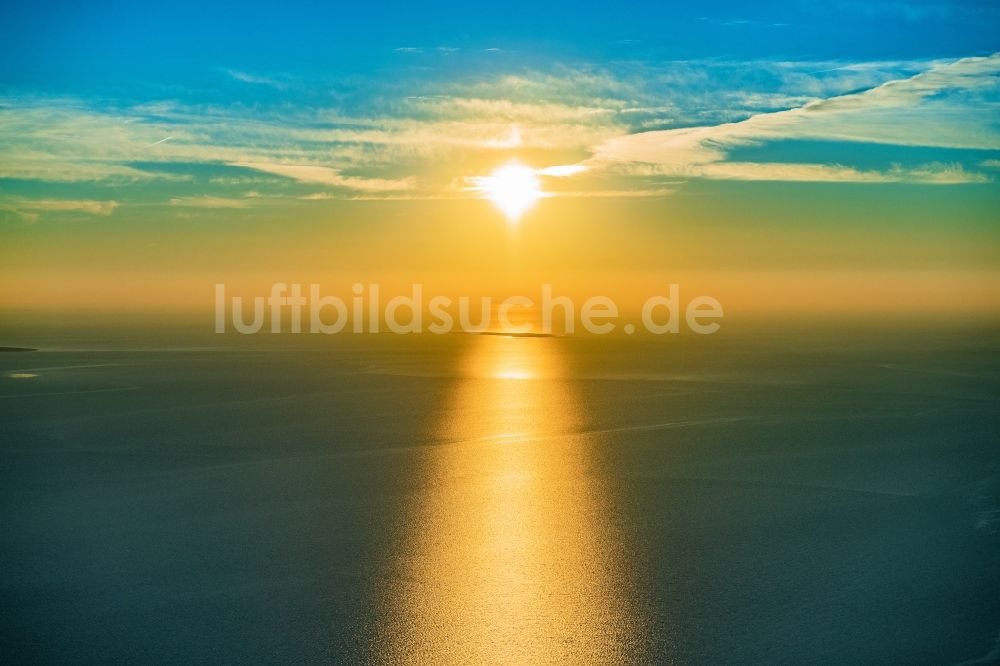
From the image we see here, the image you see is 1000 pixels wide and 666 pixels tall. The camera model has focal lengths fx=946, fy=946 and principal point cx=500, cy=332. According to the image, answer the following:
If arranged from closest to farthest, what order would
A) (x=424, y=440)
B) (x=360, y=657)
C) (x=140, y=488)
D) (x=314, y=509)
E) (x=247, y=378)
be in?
(x=360, y=657) < (x=314, y=509) < (x=140, y=488) < (x=424, y=440) < (x=247, y=378)

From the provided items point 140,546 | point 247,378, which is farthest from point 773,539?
point 247,378

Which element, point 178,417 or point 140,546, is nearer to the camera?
point 140,546

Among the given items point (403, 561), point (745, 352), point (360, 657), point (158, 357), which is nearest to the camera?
point (360, 657)

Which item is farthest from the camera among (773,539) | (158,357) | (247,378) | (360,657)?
(158,357)

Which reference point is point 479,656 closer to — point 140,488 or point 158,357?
point 140,488

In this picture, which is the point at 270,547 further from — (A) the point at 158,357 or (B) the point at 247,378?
(A) the point at 158,357

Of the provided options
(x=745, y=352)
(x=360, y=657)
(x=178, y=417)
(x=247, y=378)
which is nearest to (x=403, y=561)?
(x=360, y=657)
